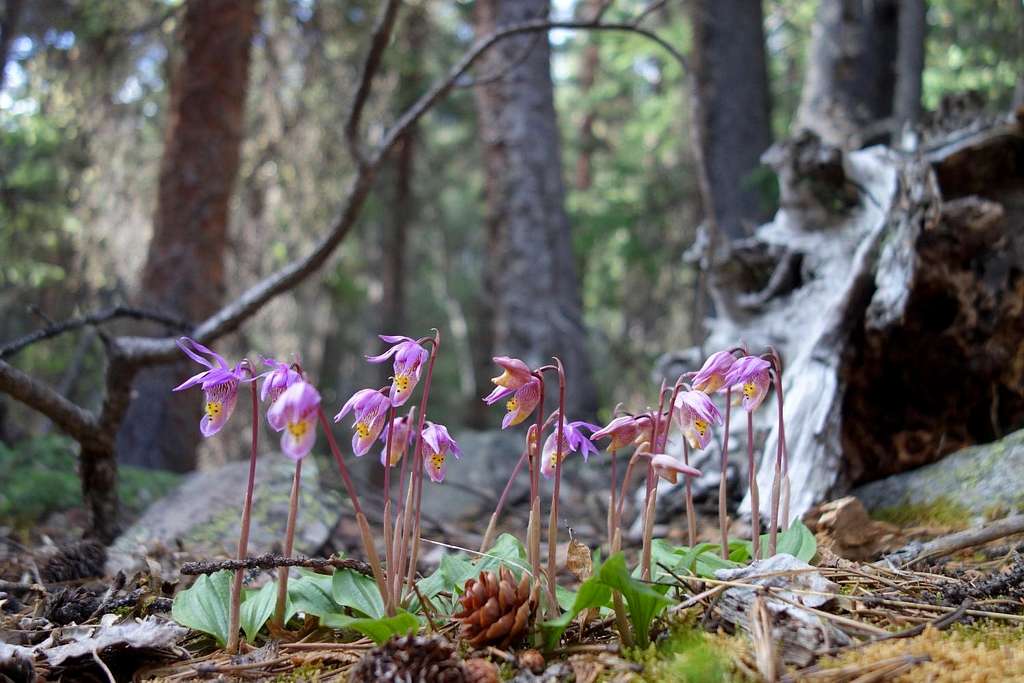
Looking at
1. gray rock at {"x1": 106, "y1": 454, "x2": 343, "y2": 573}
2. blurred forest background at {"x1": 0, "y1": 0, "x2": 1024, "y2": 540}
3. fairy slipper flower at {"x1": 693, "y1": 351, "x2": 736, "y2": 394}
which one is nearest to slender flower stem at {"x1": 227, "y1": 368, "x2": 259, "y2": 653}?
gray rock at {"x1": 106, "y1": 454, "x2": 343, "y2": 573}

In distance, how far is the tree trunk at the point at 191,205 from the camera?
6.08m

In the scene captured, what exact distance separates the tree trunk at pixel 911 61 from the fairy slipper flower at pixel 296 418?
5.34m

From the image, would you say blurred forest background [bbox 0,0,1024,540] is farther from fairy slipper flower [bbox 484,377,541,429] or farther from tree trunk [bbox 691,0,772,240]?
fairy slipper flower [bbox 484,377,541,429]

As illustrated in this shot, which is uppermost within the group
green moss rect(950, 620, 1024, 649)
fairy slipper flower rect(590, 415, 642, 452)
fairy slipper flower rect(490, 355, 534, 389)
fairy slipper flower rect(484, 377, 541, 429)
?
fairy slipper flower rect(490, 355, 534, 389)

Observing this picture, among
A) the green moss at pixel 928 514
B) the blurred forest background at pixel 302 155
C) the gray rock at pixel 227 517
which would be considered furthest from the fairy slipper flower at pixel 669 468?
the blurred forest background at pixel 302 155

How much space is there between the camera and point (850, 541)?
2.77 m

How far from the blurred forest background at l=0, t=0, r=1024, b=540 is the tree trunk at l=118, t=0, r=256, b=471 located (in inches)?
0.7

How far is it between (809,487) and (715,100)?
5718mm

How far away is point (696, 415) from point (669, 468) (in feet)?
1.19

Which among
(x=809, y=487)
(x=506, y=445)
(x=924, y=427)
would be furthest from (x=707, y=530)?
(x=506, y=445)

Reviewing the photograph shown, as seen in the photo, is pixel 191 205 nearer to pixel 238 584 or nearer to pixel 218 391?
pixel 218 391

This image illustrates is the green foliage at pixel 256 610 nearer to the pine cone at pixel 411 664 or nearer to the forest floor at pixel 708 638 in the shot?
the forest floor at pixel 708 638

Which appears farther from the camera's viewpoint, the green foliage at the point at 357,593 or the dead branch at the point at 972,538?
the dead branch at the point at 972,538

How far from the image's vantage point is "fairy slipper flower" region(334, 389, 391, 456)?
80.9 inches
